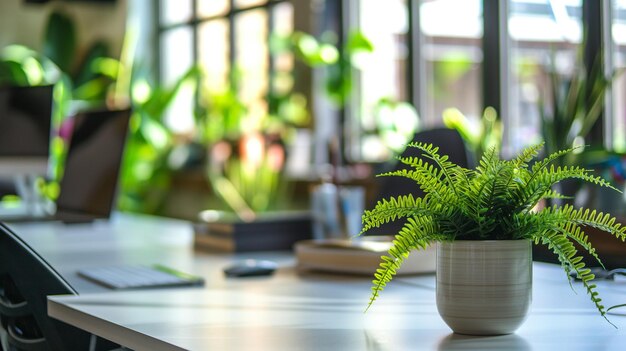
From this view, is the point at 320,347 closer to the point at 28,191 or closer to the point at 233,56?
the point at 28,191

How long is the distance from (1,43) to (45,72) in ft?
4.43

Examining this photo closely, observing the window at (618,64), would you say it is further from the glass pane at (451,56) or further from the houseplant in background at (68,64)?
the houseplant in background at (68,64)

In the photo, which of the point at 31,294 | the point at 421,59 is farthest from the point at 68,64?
the point at 31,294

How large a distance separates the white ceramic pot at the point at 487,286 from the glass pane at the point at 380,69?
4.32 meters

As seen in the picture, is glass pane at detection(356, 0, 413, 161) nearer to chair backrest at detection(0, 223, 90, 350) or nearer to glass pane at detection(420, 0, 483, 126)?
glass pane at detection(420, 0, 483, 126)

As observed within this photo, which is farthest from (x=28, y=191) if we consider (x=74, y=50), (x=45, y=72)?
(x=74, y=50)

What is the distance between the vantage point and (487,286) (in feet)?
4.15

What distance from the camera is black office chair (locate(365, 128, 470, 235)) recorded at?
2355 mm

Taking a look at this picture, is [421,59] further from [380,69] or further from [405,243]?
[405,243]

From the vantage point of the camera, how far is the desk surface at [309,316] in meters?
1.25

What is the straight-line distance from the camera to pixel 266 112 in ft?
22.8

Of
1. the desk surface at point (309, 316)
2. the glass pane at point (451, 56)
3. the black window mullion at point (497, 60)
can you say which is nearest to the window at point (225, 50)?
the glass pane at point (451, 56)

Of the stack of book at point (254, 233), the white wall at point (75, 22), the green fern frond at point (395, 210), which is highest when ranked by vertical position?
the white wall at point (75, 22)

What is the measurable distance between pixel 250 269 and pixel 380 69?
4.19 metres
